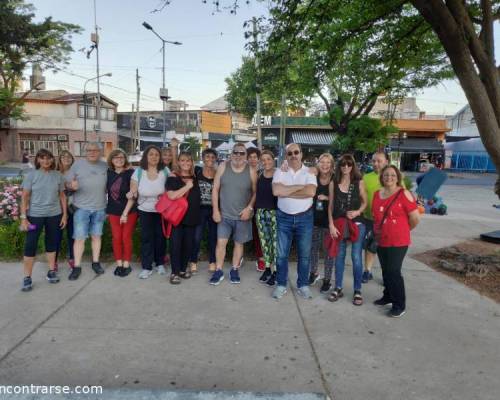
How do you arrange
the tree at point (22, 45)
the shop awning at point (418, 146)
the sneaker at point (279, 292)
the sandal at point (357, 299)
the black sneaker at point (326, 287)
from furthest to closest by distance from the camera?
the shop awning at point (418, 146) → the tree at point (22, 45) → the black sneaker at point (326, 287) → the sneaker at point (279, 292) → the sandal at point (357, 299)

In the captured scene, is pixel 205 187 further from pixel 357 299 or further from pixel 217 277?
pixel 357 299

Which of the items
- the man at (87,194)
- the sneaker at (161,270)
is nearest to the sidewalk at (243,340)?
the sneaker at (161,270)

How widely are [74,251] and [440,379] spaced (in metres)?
4.23

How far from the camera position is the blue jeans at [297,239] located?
4.10m

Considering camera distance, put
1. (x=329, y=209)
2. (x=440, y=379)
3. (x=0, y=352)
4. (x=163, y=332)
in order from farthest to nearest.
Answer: (x=329, y=209) < (x=163, y=332) < (x=0, y=352) < (x=440, y=379)

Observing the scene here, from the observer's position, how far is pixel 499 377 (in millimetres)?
2732

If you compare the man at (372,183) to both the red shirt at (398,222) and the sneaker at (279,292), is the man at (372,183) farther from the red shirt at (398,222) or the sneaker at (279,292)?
the sneaker at (279,292)

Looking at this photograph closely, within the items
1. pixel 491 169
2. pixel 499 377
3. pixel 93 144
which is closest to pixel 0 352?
pixel 93 144

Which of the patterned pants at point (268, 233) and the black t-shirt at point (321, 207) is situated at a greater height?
the black t-shirt at point (321, 207)

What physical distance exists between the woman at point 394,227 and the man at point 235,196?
1.51m

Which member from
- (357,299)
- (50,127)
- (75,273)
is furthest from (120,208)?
(50,127)

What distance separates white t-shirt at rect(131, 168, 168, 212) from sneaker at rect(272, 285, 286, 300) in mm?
1803

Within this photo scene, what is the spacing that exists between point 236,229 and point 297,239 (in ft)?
2.68

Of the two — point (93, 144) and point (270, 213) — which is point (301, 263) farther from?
point (93, 144)
